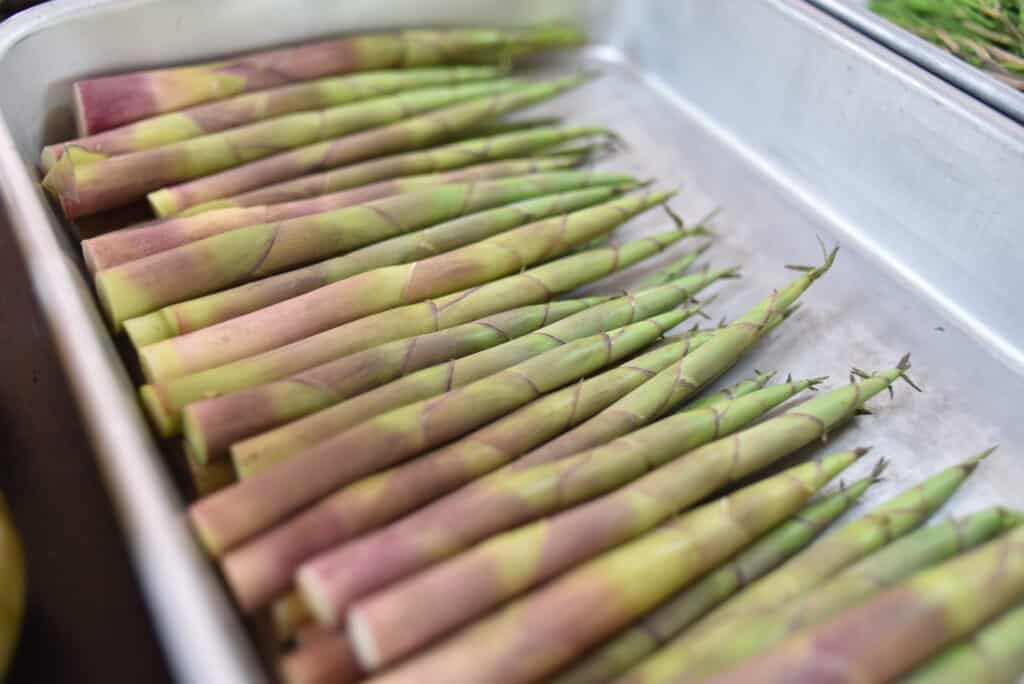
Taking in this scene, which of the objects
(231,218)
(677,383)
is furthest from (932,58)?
(231,218)

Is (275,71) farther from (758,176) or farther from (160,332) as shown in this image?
(758,176)

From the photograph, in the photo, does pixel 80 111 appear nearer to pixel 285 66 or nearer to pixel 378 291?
pixel 285 66

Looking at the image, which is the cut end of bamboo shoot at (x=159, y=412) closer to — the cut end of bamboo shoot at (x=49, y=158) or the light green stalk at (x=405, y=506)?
the light green stalk at (x=405, y=506)

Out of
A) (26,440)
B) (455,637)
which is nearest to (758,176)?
(455,637)

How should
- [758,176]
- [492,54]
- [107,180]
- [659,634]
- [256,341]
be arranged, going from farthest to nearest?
[492,54] → [758,176] → [107,180] → [256,341] → [659,634]

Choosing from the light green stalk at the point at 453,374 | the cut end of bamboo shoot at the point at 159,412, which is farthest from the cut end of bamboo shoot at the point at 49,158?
the light green stalk at the point at 453,374

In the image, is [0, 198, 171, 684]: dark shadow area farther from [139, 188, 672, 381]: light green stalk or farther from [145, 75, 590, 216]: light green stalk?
[145, 75, 590, 216]: light green stalk

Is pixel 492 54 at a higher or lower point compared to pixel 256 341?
higher

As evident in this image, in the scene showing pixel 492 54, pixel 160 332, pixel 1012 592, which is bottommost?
pixel 1012 592
